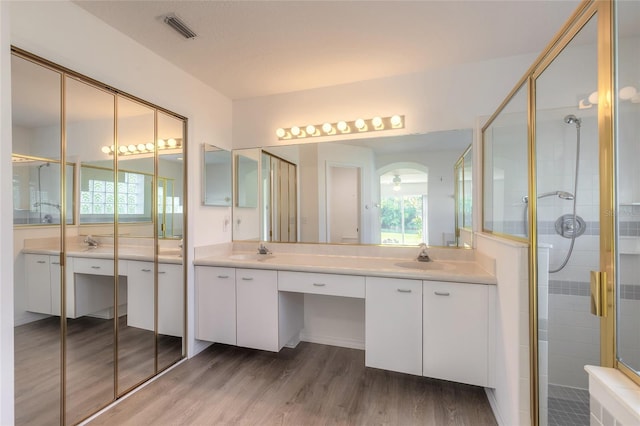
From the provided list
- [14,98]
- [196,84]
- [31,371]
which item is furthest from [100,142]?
[31,371]

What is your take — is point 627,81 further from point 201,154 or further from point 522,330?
point 201,154

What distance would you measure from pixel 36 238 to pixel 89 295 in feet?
1.58

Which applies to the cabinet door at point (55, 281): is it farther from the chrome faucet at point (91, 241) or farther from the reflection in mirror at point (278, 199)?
the reflection in mirror at point (278, 199)

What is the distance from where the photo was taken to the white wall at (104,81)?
1.24 metres

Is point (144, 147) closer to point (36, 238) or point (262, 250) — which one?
point (36, 238)

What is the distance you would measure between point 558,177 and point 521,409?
1.20 metres

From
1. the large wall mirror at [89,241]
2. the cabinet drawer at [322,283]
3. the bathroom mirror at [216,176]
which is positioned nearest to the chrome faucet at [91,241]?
the large wall mirror at [89,241]

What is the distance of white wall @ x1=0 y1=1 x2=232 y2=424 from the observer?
1.24 metres

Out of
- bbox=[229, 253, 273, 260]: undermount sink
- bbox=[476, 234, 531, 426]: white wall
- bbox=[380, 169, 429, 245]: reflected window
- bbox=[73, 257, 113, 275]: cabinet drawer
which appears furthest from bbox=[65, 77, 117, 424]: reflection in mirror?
bbox=[476, 234, 531, 426]: white wall

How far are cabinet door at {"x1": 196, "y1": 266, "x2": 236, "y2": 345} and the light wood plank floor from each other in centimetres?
23

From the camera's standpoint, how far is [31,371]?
57.4 inches

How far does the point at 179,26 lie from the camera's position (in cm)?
179

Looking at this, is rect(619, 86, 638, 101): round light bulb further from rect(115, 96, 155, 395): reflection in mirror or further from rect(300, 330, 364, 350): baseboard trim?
rect(115, 96, 155, 395): reflection in mirror

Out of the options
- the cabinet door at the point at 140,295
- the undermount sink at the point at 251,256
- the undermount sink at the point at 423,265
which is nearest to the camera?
the cabinet door at the point at 140,295
